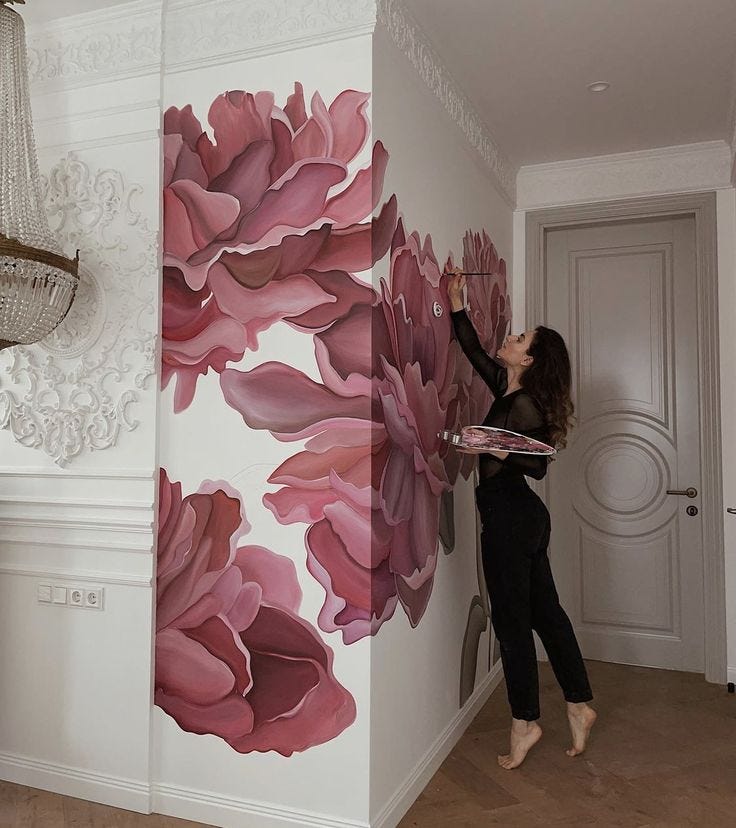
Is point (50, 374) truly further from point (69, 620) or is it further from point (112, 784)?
point (112, 784)

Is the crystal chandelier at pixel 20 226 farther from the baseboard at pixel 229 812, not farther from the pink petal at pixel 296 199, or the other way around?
the baseboard at pixel 229 812

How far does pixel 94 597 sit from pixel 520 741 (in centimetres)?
158

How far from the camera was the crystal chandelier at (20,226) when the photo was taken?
218 cm

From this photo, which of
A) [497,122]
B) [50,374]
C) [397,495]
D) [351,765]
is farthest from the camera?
[497,122]

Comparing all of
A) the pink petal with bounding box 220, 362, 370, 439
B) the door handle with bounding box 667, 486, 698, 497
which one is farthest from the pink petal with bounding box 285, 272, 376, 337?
the door handle with bounding box 667, 486, 698, 497

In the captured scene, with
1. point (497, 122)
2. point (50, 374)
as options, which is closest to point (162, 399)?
point (50, 374)

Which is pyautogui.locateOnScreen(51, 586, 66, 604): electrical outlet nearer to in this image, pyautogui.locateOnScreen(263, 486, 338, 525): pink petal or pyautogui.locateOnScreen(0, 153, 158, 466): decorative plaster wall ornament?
pyautogui.locateOnScreen(0, 153, 158, 466): decorative plaster wall ornament

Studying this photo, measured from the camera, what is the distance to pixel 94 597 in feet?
8.36

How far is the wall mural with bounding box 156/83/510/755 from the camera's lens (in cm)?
226

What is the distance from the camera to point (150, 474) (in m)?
2.49

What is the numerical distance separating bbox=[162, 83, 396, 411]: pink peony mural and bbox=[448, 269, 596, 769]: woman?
81 cm

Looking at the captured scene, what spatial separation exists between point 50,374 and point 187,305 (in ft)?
→ 1.95

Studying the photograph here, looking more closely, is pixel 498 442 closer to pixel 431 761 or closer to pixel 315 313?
pixel 315 313

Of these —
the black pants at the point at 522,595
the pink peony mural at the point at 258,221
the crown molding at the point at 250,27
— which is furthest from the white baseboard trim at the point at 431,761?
the crown molding at the point at 250,27
